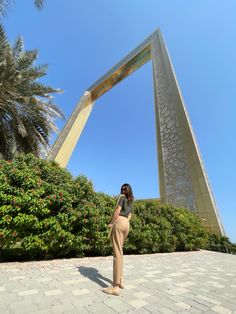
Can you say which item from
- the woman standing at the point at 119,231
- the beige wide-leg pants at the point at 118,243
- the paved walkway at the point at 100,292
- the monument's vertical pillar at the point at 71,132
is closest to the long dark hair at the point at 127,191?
the woman standing at the point at 119,231

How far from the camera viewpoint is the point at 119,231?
3133mm

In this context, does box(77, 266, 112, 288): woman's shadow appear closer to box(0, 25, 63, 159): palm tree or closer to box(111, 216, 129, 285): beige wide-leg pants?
box(111, 216, 129, 285): beige wide-leg pants

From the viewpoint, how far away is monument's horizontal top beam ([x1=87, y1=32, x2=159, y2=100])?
1850cm

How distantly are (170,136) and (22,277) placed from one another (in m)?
11.5

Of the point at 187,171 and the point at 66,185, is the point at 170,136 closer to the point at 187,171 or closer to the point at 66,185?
the point at 187,171

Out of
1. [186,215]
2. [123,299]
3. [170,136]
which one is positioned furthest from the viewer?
[170,136]

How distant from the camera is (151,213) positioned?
8.00 meters

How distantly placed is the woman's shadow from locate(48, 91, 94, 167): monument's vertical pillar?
13883 millimetres

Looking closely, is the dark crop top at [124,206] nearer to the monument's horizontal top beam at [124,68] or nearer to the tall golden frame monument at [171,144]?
the tall golden frame monument at [171,144]

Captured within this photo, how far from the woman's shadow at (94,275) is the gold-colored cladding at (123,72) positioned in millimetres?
18718

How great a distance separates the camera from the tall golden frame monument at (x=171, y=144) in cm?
1070

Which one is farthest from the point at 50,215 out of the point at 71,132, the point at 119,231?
the point at 71,132

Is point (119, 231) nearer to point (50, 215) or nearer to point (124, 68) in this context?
point (50, 215)

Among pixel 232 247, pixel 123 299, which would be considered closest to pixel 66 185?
pixel 123 299
